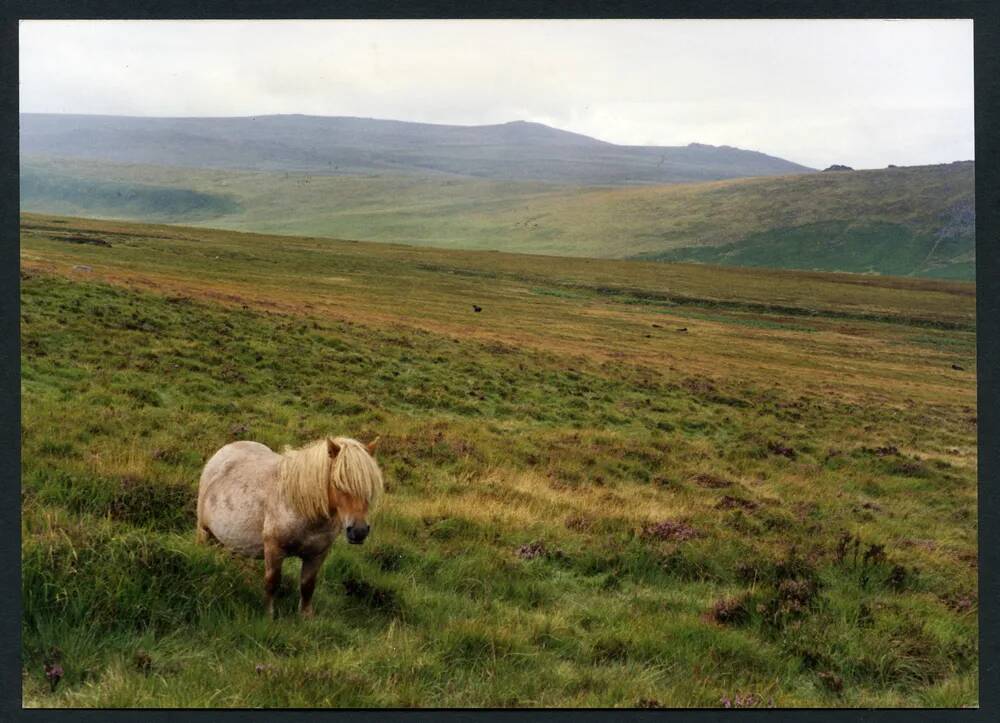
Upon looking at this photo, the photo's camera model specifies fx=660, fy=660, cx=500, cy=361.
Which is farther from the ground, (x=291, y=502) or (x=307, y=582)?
(x=291, y=502)

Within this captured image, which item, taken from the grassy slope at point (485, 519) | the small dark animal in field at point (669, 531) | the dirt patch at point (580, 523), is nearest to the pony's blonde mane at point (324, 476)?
the grassy slope at point (485, 519)

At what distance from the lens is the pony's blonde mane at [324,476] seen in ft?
17.2

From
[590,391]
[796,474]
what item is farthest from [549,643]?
[590,391]

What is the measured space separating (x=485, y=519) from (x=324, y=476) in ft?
11.3

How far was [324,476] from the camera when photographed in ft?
17.6

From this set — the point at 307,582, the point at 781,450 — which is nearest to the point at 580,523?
the point at 307,582

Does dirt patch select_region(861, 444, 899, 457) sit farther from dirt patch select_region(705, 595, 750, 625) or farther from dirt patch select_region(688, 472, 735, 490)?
dirt patch select_region(705, 595, 750, 625)

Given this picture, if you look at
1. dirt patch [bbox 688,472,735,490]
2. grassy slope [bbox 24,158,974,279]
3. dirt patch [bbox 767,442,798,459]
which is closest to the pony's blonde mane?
dirt patch [bbox 688,472,735,490]

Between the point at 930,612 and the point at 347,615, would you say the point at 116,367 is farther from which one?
the point at 930,612

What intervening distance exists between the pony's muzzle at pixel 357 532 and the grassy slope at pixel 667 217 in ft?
298

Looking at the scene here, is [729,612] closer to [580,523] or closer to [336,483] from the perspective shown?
[580,523]

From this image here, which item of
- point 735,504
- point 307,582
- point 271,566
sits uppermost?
point 271,566

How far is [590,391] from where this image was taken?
60.3 feet

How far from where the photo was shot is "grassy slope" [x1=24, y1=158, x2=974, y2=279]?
102 meters
